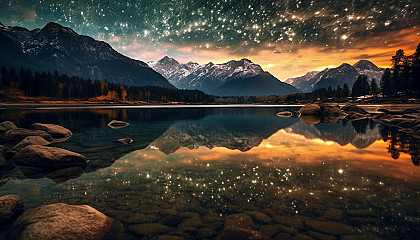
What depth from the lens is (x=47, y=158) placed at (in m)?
11.4

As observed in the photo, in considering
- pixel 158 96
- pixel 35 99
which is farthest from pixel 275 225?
pixel 158 96

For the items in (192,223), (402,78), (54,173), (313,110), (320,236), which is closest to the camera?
(320,236)

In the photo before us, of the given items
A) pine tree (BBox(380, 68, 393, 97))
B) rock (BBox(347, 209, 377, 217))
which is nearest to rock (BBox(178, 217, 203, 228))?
rock (BBox(347, 209, 377, 217))

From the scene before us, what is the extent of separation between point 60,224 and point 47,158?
7.84 meters

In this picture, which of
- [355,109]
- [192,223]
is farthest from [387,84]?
[192,223]

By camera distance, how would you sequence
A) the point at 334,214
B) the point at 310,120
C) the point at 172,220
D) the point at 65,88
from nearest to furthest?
the point at 172,220 < the point at 334,214 < the point at 310,120 < the point at 65,88

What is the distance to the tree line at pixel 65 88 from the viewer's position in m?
122

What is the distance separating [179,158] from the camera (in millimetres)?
14641

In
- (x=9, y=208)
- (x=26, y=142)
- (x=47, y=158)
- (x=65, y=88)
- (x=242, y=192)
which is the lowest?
(x=242, y=192)

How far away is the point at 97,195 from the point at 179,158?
674 centimetres

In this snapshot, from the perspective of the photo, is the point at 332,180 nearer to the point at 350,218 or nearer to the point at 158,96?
the point at 350,218

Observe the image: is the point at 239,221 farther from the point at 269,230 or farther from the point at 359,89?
the point at 359,89

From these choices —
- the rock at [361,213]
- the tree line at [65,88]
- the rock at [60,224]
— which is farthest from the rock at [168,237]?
the tree line at [65,88]

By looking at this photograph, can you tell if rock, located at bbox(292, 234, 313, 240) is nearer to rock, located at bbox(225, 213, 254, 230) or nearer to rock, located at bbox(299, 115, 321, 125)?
rock, located at bbox(225, 213, 254, 230)
